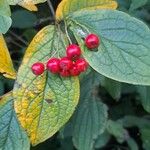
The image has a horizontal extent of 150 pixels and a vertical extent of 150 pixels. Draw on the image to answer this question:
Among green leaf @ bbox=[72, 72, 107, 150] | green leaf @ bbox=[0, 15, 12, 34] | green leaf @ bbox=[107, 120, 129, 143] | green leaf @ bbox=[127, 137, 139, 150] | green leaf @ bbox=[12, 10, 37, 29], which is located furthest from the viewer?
green leaf @ bbox=[127, 137, 139, 150]

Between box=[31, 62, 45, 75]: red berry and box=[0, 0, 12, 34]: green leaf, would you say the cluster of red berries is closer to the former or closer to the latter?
box=[31, 62, 45, 75]: red berry

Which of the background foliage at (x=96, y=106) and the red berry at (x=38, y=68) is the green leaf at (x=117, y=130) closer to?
the background foliage at (x=96, y=106)

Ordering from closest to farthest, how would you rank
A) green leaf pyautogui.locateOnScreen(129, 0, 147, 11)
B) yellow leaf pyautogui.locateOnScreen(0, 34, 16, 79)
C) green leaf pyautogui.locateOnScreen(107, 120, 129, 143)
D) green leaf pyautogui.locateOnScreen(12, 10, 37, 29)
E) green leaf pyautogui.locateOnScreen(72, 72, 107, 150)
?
1. yellow leaf pyautogui.locateOnScreen(0, 34, 16, 79)
2. green leaf pyautogui.locateOnScreen(129, 0, 147, 11)
3. green leaf pyautogui.locateOnScreen(72, 72, 107, 150)
4. green leaf pyautogui.locateOnScreen(12, 10, 37, 29)
5. green leaf pyautogui.locateOnScreen(107, 120, 129, 143)

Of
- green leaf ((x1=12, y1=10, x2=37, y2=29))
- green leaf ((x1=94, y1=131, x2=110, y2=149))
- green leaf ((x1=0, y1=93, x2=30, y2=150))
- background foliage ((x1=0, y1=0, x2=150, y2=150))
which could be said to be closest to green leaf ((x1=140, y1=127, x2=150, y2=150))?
background foliage ((x1=0, y1=0, x2=150, y2=150))

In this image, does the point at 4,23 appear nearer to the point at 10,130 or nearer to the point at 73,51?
the point at 73,51

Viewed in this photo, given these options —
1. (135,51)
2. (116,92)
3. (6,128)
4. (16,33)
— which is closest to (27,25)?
(16,33)

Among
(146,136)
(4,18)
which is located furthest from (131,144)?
(4,18)

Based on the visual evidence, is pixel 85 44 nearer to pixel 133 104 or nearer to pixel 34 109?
pixel 34 109
